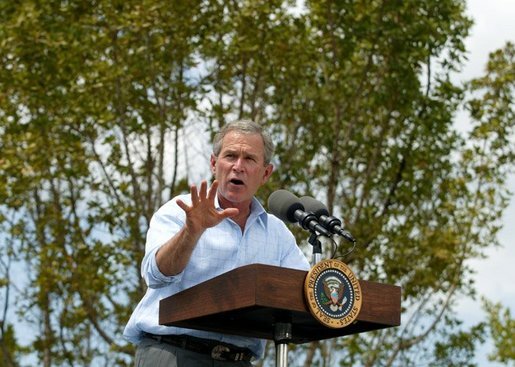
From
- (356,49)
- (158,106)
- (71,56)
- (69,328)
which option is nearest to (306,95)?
(356,49)

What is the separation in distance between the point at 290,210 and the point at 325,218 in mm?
196

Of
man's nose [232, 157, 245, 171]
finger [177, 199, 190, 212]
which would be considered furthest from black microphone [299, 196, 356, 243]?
finger [177, 199, 190, 212]

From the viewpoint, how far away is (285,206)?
12.9 feet

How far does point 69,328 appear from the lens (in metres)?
14.1

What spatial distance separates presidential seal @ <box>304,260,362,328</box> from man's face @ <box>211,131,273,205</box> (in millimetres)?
558

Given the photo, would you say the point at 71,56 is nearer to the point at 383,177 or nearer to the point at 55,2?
the point at 55,2

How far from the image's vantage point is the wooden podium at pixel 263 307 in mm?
3254

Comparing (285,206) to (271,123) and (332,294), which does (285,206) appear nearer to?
(332,294)

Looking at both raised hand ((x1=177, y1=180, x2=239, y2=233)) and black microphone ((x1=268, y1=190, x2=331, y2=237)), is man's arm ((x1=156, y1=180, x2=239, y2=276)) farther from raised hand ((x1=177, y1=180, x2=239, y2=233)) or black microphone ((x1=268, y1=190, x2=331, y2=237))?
black microphone ((x1=268, y1=190, x2=331, y2=237))

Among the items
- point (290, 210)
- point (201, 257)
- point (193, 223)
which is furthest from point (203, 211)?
point (290, 210)

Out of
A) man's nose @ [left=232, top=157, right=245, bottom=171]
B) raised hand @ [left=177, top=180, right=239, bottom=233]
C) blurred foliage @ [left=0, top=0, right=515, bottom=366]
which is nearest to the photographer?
raised hand @ [left=177, top=180, right=239, bottom=233]

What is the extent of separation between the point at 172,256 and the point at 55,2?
919 centimetres

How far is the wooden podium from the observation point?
3254mm

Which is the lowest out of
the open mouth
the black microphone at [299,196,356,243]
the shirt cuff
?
the shirt cuff
